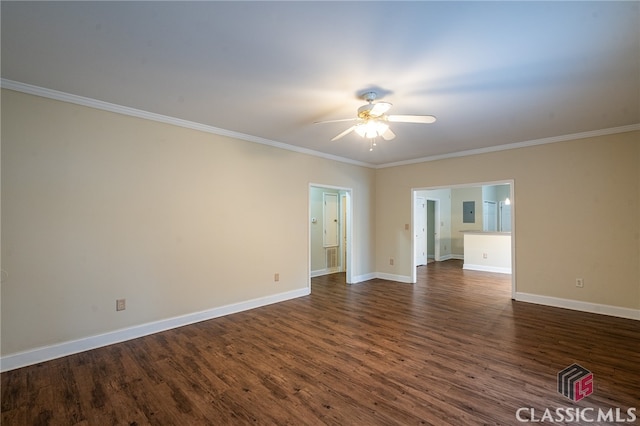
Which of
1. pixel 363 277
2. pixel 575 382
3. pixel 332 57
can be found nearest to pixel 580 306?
pixel 575 382

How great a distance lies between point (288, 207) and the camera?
497cm

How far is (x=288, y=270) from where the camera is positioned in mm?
4953

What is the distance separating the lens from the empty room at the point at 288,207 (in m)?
2.00

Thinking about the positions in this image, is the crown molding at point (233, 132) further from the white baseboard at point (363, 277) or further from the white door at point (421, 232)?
the white baseboard at point (363, 277)

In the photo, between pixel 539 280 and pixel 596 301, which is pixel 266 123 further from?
pixel 596 301

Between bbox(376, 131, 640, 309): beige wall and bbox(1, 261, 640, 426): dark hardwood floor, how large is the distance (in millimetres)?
566

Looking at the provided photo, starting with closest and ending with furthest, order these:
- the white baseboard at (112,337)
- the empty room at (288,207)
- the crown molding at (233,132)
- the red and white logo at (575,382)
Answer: the empty room at (288,207), the red and white logo at (575,382), the white baseboard at (112,337), the crown molding at (233,132)

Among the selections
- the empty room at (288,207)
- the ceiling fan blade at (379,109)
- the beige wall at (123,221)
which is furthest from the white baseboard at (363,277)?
the ceiling fan blade at (379,109)

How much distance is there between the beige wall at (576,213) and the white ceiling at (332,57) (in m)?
0.76

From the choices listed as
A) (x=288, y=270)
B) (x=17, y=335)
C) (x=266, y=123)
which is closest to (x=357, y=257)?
(x=288, y=270)

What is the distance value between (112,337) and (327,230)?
4.69 meters

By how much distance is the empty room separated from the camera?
2.00 m

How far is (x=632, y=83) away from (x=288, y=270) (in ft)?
15.4

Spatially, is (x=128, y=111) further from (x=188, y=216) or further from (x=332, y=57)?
(x=332, y=57)
